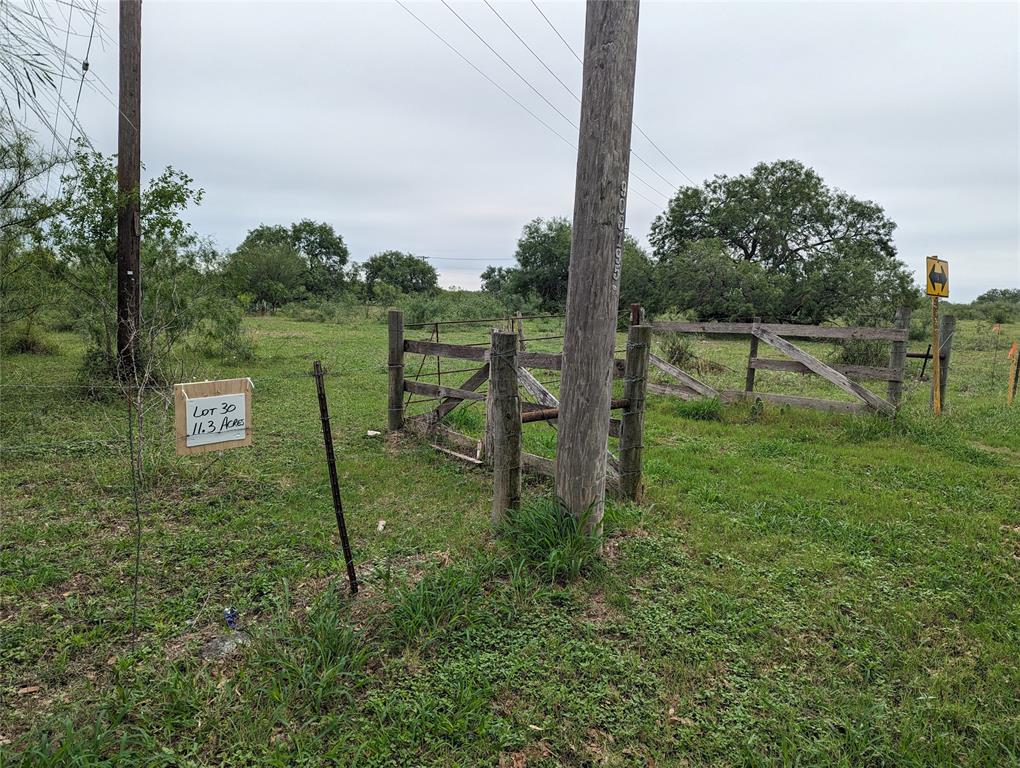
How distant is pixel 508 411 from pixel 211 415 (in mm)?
1798

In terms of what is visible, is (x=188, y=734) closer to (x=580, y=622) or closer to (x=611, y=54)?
(x=580, y=622)

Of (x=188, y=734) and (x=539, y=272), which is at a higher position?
(x=539, y=272)

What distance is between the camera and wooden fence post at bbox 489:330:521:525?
3918 mm

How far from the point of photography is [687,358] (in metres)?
12.6

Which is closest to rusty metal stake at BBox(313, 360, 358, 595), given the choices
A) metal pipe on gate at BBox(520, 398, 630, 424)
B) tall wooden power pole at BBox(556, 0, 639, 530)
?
metal pipe on gate at BBox(520, 398, 630, 424)

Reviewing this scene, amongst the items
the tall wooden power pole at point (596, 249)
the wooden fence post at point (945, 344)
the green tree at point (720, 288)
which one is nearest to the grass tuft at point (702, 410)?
the wooden fence post at point (945, 344)

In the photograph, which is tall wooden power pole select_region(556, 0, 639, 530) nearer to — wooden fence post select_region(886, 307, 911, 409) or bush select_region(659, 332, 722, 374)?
wooden fence post select_region(886, 307, 911, 409)

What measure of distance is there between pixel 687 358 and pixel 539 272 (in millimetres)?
36786

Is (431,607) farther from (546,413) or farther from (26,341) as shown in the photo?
(26,341)

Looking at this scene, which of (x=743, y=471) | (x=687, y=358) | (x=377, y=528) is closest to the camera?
(x=377, y=528)

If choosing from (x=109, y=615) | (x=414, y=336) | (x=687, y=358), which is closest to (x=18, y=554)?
(x=109, y=615)

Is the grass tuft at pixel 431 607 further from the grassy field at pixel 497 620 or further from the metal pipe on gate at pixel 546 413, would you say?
the metal pipe on gate at pixel 546 413

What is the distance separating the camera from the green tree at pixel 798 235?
26812 mm

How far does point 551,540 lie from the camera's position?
3742 mm
